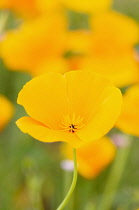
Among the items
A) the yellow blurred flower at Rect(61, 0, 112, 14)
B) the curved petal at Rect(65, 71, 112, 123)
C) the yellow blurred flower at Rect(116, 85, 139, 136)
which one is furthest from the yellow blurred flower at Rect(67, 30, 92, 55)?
the curved petal at Rect(65, 71, 112, 123)

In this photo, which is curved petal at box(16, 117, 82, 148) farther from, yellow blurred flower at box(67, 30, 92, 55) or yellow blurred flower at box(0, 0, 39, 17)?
yellow blurred flower at box(0, 0, 39, 17)

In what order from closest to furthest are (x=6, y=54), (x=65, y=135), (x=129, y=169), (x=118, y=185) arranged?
(x=65, y=135) → (x=6, y=54) → (x=118, y=185) → (x=129, y=169)

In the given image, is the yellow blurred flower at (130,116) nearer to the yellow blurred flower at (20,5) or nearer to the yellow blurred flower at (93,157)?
the yellow blurred flower at (93,157)

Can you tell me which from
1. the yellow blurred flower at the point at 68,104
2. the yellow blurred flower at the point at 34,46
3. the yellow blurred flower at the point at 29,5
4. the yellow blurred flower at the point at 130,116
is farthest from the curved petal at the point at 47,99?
the yellow blurred flower at the point at 29,5

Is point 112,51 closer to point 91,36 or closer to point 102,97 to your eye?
point 91,36

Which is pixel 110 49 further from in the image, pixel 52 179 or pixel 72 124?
pixel 72 124

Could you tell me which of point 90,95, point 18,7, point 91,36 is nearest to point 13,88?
point 18,7

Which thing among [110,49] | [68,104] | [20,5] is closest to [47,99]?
[68,104]
